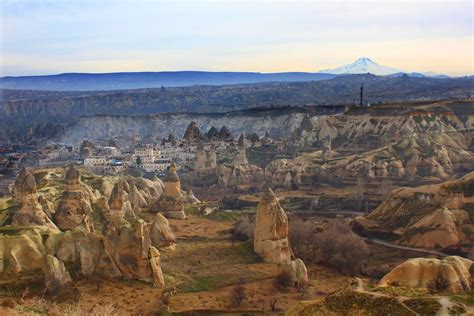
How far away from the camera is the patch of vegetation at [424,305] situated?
1502 centimetres

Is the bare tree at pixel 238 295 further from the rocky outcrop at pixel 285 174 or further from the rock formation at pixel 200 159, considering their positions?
the rock formation at pixel 200 159

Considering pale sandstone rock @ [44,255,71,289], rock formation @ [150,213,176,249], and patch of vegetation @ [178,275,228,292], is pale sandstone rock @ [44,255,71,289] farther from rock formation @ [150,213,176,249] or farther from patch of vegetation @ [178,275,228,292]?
rock formation @ [150,213,176,249]

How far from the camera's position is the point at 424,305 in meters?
15.2

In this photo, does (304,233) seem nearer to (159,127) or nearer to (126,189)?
(126,189)

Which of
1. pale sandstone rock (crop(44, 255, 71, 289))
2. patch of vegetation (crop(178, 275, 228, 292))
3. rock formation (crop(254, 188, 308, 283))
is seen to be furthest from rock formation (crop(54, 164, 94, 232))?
rock formation (crop(254, 188, 308, 283))

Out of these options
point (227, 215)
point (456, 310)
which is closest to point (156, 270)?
point (456, 310)

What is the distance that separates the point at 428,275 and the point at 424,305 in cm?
959

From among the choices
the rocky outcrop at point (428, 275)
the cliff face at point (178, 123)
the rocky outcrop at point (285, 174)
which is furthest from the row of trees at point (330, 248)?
the cliff face at point (178, 123)

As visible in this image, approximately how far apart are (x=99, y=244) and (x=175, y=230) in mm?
13897

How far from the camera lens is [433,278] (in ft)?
79.7

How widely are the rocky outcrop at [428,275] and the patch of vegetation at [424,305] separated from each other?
26.5 feet

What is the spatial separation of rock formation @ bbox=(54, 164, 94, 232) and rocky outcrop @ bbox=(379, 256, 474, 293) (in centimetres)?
1973

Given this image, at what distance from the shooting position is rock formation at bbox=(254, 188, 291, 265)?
3447 cm

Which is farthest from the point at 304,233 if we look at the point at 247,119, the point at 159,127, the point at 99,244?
the point at 159,127
